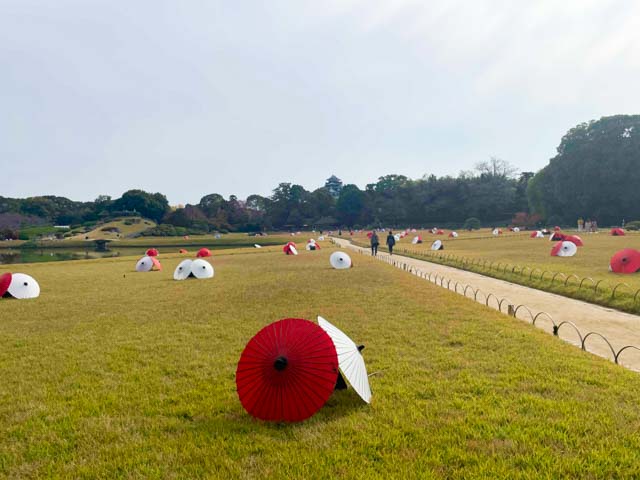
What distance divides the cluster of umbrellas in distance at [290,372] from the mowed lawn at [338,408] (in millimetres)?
225

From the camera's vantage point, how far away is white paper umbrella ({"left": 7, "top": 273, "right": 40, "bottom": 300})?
675 inches

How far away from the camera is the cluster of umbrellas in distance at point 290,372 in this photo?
17.0 ft

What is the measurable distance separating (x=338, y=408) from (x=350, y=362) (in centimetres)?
61

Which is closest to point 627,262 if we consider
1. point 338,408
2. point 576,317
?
point 576,317

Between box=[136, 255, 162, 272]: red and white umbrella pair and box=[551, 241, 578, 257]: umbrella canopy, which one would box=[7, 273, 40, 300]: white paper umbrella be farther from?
box=[551, 241, 578, 257]: umbrella canopy

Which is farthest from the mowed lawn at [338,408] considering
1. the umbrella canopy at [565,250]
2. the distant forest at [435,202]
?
the distant forest at [435,202]

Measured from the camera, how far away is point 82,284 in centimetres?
2180

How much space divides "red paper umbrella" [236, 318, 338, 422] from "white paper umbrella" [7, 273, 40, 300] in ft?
51.4

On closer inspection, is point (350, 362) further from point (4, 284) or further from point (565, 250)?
point (565, 250)

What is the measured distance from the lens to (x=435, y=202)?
348ft

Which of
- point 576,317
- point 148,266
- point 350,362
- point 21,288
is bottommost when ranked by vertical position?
point 576,317

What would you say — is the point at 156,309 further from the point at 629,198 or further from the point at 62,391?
the point at 629,198

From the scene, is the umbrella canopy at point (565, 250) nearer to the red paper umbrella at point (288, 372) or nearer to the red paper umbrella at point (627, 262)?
the red paper umbrella at point (627, 262)

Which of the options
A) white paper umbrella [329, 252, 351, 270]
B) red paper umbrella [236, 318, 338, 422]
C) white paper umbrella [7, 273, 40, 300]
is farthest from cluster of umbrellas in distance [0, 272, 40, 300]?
red paper umbrella [236, 318, 338, 422]
